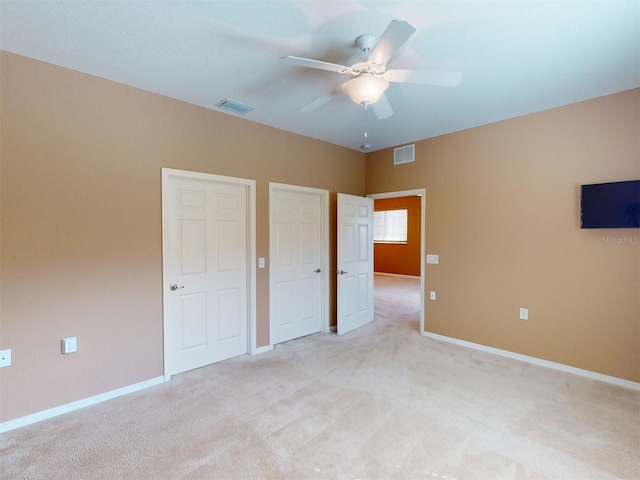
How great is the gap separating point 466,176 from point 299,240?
2.29 meters

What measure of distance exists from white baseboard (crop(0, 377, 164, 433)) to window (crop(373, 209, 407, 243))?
7.64 metres

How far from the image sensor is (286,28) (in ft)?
6.35

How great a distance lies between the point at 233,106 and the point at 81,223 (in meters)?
1.75

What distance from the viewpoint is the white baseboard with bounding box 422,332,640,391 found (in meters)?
2.80

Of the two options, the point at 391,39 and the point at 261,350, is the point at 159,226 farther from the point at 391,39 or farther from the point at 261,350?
the point at 391,39

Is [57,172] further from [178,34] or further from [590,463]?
[590,463]

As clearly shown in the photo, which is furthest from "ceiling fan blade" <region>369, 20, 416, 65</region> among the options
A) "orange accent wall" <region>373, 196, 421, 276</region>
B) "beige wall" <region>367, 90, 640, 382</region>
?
"orange accent wall" <region>373, 196, 421, 276</region>

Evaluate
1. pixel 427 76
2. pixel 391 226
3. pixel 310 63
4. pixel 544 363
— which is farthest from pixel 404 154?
pixel 391 226

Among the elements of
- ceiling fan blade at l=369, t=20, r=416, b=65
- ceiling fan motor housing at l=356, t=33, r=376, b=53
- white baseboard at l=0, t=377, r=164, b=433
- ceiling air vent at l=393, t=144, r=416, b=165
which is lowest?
white baseboard at l=0, t=377, r=164, b=433

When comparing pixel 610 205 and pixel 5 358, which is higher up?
pixel 610 205

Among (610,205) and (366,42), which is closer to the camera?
(366,42)

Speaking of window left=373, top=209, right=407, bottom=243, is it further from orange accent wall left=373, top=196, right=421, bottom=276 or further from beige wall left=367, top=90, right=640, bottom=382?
beige wall left=367, top=90, right=640, bottom=382

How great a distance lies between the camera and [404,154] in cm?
438

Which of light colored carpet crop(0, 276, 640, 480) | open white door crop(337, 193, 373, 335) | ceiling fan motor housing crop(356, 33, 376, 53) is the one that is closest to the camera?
light colored carpet crop(0, 276, 640, 480)
